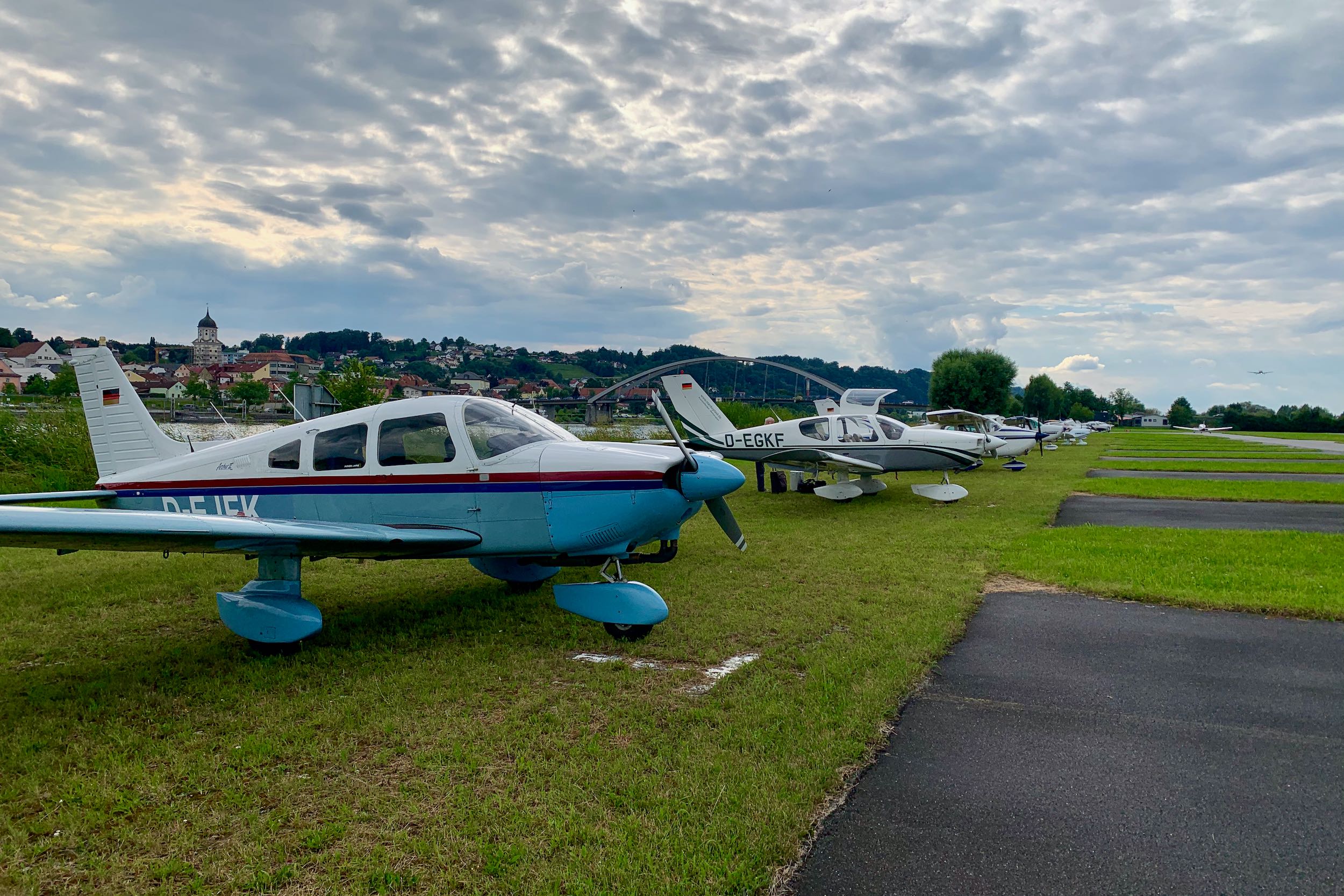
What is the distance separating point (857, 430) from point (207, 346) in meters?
169

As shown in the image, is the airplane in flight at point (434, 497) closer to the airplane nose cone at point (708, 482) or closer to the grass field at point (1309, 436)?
the airplane nose cone at point (708, 482)

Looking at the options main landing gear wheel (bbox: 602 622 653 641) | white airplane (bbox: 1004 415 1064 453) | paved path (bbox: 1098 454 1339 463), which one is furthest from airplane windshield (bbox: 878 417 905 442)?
white airplane (bbox: 1004 415 1064 453)

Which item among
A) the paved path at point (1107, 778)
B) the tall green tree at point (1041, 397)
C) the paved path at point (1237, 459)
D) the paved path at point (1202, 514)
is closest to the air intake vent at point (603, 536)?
the paved path at point (1107, 778)

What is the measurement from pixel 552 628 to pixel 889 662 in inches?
113

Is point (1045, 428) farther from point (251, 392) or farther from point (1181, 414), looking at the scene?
point (1181, 414)

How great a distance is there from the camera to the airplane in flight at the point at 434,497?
221 inches

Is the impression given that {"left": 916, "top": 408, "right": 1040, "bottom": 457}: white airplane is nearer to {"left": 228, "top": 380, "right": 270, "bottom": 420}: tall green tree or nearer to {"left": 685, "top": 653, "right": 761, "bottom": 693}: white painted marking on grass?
{"left": 685, "top": 653, "right": 761, "bottom": 693}: white painted marking on grass

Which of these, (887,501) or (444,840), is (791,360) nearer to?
(887,501)

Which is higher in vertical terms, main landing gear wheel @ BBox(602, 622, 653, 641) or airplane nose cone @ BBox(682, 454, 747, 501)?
airplane nose cone @ BBox(682, 454, 747, 501)

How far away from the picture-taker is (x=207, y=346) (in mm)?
148750

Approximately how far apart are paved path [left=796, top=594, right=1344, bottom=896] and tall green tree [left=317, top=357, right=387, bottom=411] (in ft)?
79.1

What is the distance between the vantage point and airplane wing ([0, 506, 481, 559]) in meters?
3.89

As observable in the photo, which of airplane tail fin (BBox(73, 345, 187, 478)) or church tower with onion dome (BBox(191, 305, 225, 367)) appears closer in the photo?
airplane tail fin (BBox(73, 345, 187, 478))

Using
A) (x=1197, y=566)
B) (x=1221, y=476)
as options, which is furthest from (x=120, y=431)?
(x=1221, y=476)
